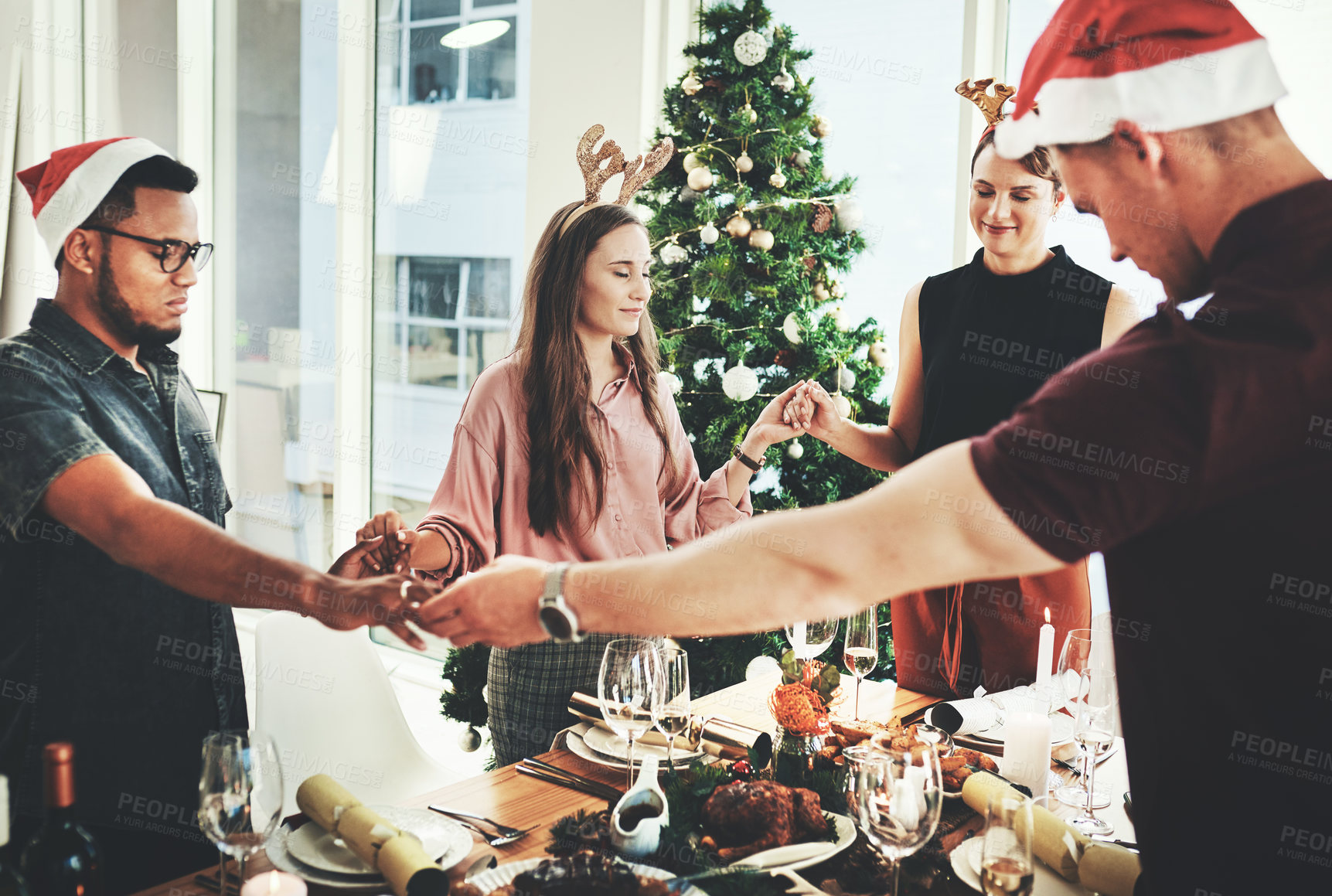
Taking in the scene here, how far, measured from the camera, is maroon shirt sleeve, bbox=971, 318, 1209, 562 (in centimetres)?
78

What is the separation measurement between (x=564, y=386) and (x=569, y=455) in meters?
0.17

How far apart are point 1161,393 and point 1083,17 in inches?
14.9

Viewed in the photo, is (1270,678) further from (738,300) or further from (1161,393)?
(738,300)

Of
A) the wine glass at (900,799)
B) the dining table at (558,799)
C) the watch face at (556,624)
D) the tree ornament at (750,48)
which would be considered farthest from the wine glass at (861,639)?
the tree ornament at (750,48)

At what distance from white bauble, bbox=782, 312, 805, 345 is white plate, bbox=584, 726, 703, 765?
1483 millimetres

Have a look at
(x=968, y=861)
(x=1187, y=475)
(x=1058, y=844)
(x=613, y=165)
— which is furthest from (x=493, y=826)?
(x=613, y=165)

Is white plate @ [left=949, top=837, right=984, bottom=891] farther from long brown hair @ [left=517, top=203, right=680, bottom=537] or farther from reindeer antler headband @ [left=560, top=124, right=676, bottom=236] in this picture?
reindeer antler headband @ [left=560, top=124, right=676, bottom=236]

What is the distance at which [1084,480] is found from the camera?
801 mm

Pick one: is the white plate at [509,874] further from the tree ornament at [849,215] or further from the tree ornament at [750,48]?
the tree ornament at [750,48]

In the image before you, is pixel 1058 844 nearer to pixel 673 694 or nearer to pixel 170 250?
pixel 673 694

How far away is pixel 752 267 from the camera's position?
2.90 m

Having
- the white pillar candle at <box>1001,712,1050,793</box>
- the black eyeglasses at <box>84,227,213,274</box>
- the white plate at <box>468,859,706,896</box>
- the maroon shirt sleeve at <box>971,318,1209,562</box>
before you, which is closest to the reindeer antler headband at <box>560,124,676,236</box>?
the black eyeglasses at <box>84,227,213,274</box>

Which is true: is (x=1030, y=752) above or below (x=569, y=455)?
below

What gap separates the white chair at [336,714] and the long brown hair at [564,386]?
0.53 meters
